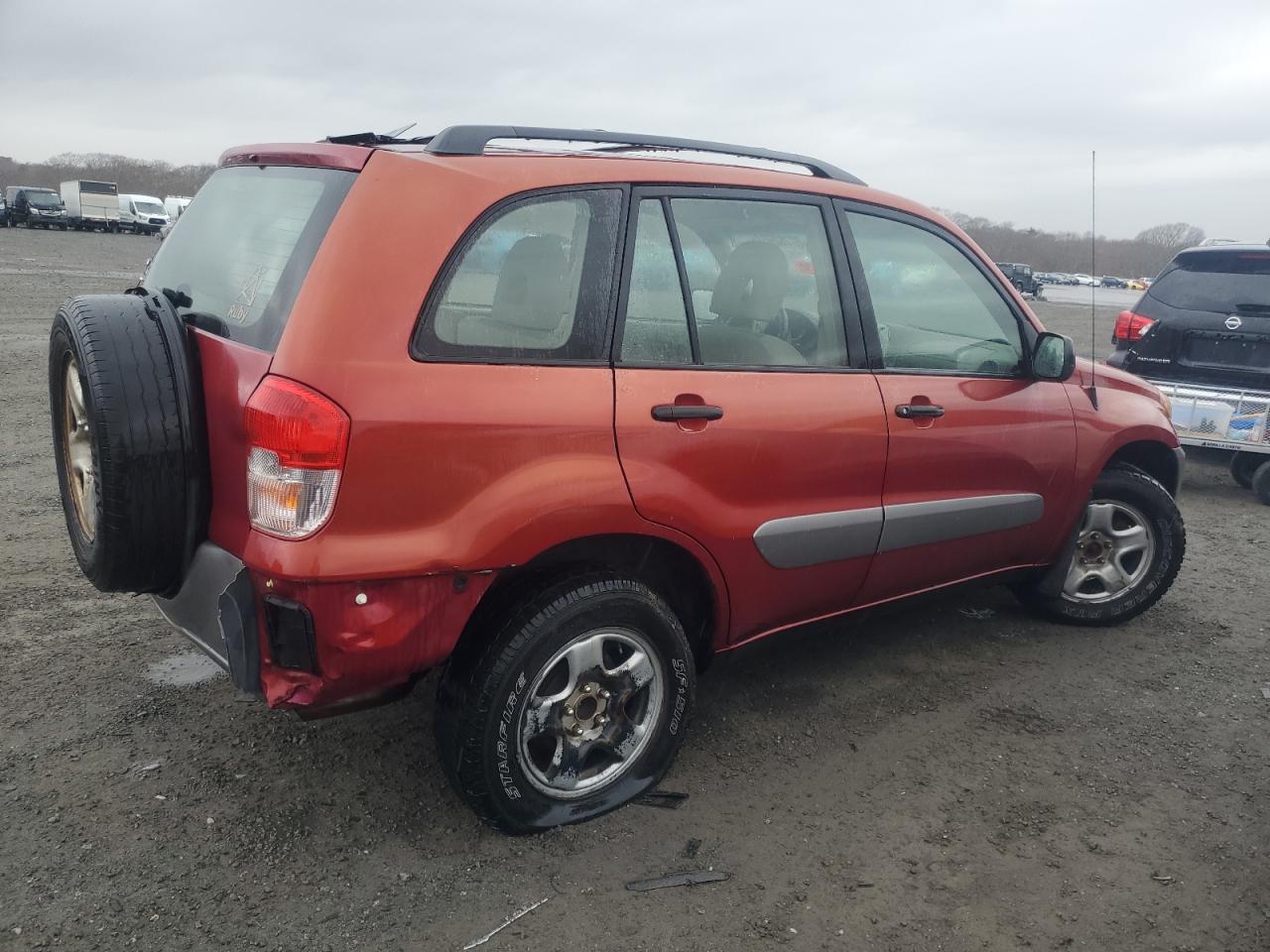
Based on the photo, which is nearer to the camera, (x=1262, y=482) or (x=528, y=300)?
(x=528, y=300)

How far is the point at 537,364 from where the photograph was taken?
2604mm

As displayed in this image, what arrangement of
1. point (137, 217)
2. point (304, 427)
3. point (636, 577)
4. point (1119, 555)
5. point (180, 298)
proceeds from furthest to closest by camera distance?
point (137, 217) < point (1119, 555) < point (636, 577) < point (180, 298) < point (304, 427)

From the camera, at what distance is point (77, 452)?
9.48 feet

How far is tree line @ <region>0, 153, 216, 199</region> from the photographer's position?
88500 millimetres

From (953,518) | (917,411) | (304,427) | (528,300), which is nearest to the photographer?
(304,427)

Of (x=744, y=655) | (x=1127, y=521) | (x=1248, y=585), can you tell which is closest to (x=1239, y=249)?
(x=1248, y=585)

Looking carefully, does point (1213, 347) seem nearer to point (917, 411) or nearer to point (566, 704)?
point (917, 411)

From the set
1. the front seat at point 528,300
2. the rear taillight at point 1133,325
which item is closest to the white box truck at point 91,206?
the rear taillight at point 1133,325

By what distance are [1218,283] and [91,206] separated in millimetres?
49742

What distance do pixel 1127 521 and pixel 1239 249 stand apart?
369 centimetres

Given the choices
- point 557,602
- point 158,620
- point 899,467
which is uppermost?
point 899,467

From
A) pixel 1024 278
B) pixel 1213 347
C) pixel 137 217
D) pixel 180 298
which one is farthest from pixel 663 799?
pixel 137 217

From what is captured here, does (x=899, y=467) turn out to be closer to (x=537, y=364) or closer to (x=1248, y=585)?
(x=537, y=364)

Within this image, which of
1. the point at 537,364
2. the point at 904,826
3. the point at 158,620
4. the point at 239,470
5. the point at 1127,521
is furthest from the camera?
the point at 1127,521
